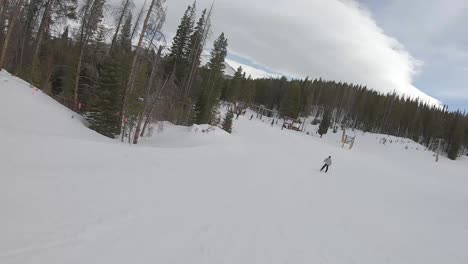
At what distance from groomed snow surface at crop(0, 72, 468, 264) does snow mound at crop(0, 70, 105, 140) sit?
0.26ft

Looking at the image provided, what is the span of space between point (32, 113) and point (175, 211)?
1223cm

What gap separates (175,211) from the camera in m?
8.82

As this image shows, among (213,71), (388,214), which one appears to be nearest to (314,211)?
(388,214)

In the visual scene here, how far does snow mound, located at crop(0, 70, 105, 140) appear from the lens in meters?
15.9

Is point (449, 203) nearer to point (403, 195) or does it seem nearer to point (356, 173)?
point (403, 195)

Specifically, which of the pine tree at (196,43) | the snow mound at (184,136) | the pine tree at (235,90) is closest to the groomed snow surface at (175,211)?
the snow mound at (184,136)

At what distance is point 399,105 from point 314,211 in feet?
298

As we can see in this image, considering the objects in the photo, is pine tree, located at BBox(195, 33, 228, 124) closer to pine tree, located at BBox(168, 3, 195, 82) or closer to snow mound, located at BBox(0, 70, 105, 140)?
pine tree, located at BBox(168, 3, 195, 82)

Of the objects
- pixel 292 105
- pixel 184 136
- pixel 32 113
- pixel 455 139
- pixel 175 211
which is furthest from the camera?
pixel 292 105

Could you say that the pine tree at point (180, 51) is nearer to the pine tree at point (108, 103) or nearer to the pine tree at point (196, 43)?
the pine tree at point (196, 43)

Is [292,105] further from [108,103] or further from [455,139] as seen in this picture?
[108,103]

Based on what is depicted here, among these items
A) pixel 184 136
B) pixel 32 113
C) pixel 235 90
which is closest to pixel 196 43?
pixel 184 136

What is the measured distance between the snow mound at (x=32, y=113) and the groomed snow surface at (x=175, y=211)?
0.26 ft

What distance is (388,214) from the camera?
15.3 metres
